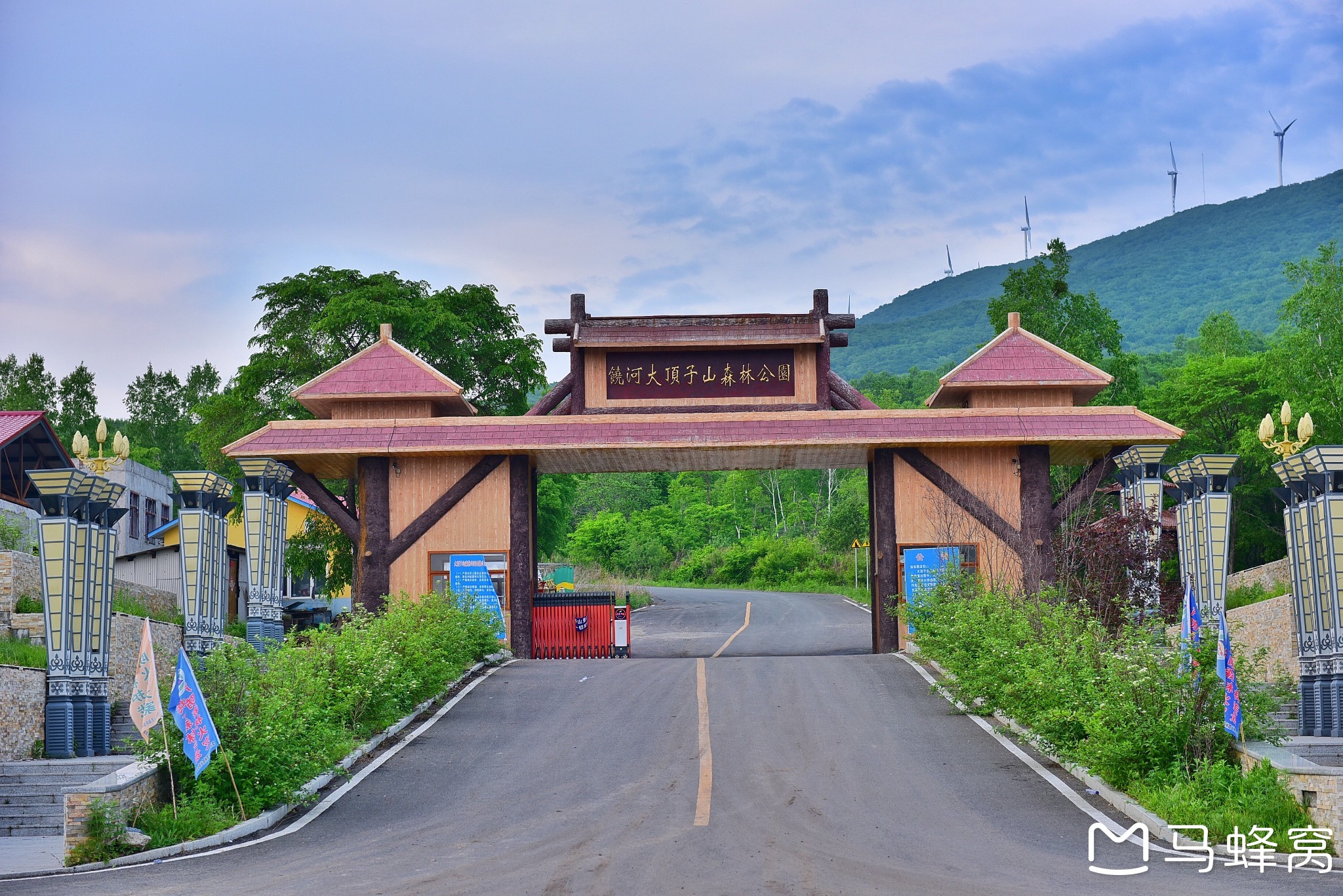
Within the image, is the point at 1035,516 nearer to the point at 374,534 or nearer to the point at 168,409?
the point at 374,534

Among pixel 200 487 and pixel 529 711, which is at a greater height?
pixel 200 487

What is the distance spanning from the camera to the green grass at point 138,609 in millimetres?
23062

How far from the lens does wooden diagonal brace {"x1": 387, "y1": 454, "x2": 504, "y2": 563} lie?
23.7 m

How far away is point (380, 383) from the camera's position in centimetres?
2452

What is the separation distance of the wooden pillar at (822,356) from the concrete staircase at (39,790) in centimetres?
1442

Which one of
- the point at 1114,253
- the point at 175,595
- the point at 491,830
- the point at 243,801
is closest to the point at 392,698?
the point at 243,801

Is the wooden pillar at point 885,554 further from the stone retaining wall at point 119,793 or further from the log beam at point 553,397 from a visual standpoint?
the stone retaining wall at point 119,793

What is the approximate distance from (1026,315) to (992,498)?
16.0 meters

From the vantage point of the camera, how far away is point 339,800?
12.3 m

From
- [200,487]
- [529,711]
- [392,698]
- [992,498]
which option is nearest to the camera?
[392,698]

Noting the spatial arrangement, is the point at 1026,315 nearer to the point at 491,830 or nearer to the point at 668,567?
the point at 491,830

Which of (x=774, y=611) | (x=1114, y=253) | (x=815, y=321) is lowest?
(x=774, y=611)

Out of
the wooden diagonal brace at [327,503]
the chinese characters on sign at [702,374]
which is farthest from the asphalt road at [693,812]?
the chinese characters on sign at [702,374]

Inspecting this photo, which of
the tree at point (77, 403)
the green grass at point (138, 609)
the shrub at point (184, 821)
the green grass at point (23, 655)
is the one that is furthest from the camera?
the tree at point (77, 403)
